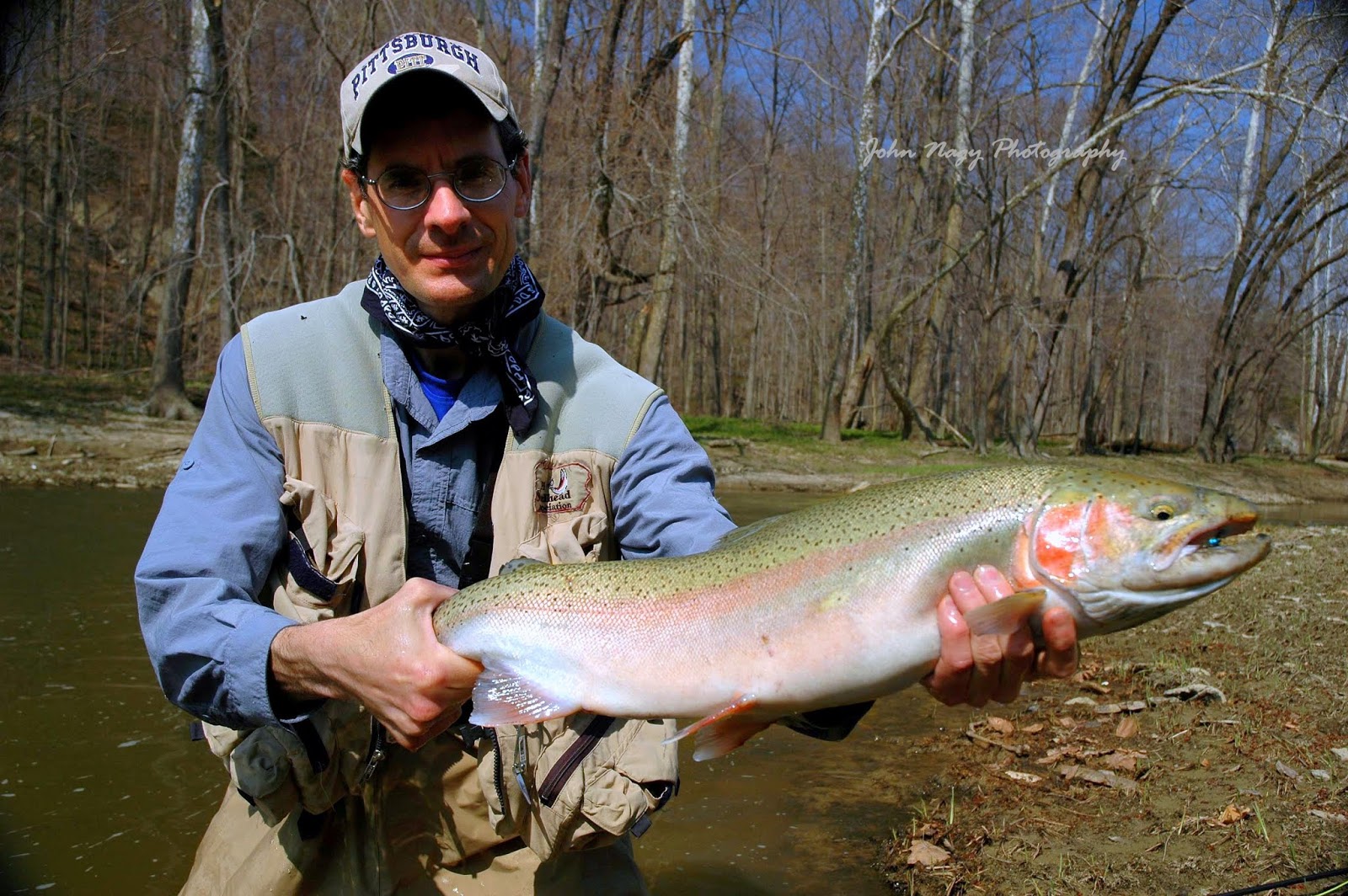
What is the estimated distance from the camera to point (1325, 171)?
Answer: 1736 centimetres

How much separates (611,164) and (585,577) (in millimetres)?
13580

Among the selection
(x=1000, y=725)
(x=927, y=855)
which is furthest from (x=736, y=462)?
(x=927, y=855)

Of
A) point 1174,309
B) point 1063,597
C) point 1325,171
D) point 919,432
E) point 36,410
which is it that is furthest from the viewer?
point 1174,309

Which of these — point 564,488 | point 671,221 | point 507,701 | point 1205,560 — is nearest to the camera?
point 1205,560

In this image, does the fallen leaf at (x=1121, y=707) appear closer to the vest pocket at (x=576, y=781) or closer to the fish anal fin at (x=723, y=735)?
the vest pocket at (x=576, y=781)

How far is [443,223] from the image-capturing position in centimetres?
245

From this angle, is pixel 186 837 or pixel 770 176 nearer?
pixel 186 837

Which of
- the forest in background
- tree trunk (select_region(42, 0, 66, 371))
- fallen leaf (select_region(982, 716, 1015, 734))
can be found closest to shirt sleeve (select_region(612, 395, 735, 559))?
fallen leaf (select_region(982, 716, 1015, 734))

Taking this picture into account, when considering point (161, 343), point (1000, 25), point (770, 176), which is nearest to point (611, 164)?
point (161, 343)

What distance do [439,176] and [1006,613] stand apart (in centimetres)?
165

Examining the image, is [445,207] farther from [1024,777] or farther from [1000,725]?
[1000,725]

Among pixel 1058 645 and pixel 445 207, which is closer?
pixel 1058 645

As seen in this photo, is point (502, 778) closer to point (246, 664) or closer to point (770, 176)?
point (246, 664)

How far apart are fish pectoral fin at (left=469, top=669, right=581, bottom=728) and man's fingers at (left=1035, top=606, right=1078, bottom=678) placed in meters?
0.94
